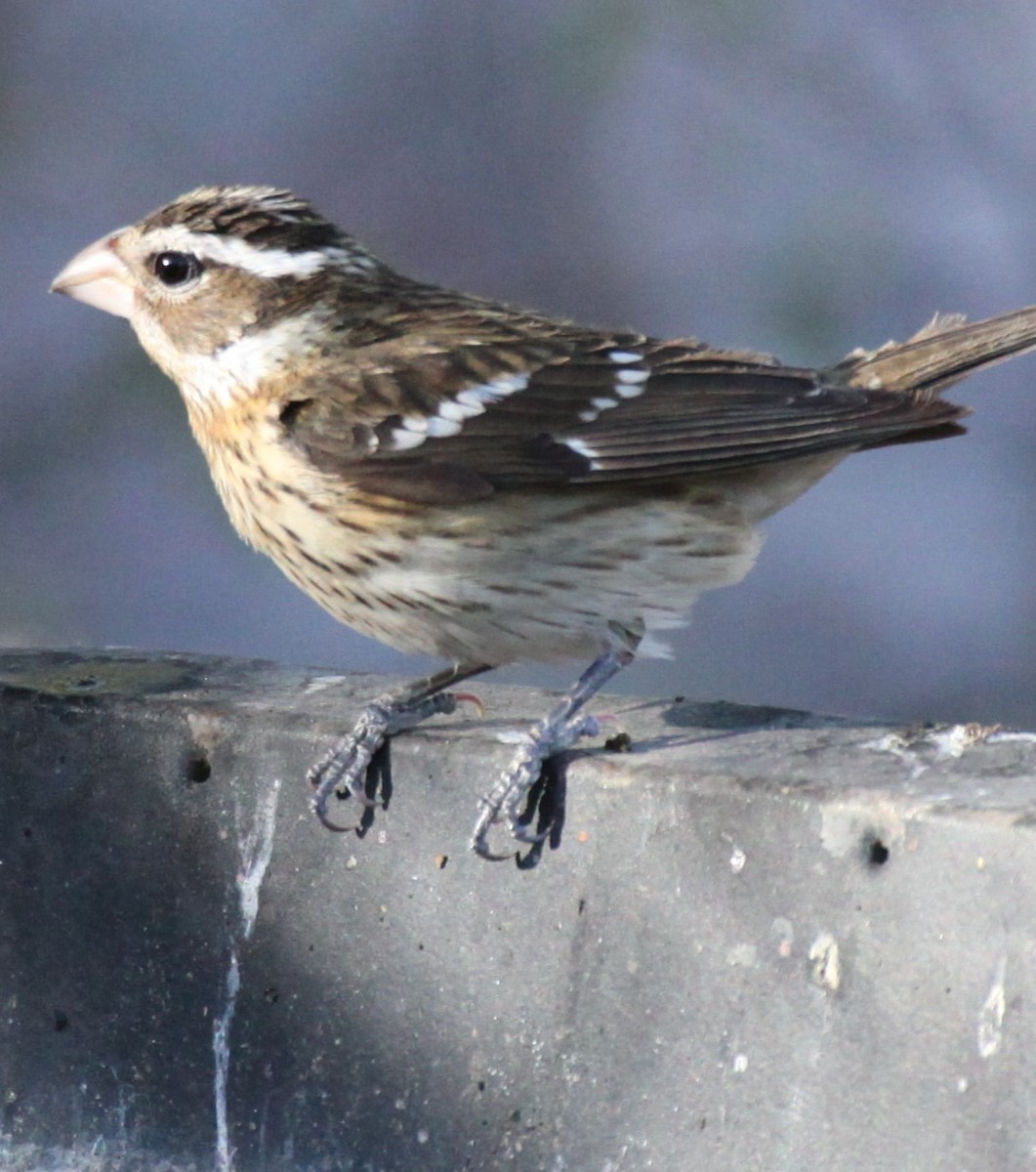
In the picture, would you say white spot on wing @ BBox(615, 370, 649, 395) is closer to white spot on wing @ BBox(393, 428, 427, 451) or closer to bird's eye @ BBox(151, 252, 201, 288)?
white spot on wing @ BBox(393, 428, 427, 451)

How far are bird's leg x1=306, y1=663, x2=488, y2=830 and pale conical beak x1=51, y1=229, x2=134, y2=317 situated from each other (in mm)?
1078

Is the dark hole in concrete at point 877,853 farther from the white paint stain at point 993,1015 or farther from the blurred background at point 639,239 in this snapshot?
the blurred background at point 639,239

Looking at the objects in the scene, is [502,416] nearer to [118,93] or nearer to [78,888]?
[78,888]

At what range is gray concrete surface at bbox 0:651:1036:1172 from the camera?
260cm

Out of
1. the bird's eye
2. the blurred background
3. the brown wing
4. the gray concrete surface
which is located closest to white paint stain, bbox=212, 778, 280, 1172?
the gray concrete surface

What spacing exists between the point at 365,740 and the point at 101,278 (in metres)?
1.35

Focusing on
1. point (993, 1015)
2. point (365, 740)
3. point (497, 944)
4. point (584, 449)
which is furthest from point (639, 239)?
point (993, 1015)

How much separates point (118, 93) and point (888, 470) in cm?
275

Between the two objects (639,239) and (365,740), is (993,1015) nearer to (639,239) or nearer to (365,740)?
(365,740)

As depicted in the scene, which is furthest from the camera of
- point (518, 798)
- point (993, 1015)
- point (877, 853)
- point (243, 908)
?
point (243, 908)

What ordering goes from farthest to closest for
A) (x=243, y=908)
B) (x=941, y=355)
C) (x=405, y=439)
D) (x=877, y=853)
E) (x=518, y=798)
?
(x=941, y=355) < (x=405, y=439) < (x=243, y=908) < (x=518, y=798) < (x=877, y=853)

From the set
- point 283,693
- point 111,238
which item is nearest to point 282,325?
point 111,238

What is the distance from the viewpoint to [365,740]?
3.24 metres

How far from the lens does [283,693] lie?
348 cm
